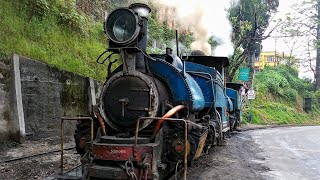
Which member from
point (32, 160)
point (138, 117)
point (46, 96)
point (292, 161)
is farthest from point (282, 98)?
point (138, 117)

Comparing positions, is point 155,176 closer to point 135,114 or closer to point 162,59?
point 135,114

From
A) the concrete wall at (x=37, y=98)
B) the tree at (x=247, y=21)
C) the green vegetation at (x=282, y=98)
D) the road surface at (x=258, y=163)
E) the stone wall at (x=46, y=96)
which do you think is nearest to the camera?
the road surface at (x=258, y=163)

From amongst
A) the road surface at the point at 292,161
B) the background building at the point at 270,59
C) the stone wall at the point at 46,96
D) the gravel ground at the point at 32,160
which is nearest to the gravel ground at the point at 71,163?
the gravel ground at the point at 32,160

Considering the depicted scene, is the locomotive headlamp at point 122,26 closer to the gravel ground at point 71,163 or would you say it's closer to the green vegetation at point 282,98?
the gravel ground at point 71,163

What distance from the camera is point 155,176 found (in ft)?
16.2

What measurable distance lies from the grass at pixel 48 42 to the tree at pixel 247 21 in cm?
1107

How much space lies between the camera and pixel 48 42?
11703 mm

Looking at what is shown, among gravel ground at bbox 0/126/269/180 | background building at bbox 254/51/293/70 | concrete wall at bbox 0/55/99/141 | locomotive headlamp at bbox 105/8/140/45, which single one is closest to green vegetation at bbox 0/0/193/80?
concrete wall at bbox 0/55/99/141

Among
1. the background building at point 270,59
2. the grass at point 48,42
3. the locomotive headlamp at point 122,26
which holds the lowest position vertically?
the locomotive headlamp at point 122,26

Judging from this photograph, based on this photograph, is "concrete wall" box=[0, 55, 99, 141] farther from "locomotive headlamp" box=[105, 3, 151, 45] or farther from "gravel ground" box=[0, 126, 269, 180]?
"locomotive headlamp" box=[105, 3, 151, 45]

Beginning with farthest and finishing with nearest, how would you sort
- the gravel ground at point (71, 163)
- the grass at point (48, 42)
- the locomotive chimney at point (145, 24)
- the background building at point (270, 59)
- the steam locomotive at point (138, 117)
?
1. the background building at point (270, 59)
2. the grass at point (48, 42)
3. the gravel ground at point (71, 163)
4. the locomotive chimney at point (145, 24)
5. the steam locomotive at point (138, 117)

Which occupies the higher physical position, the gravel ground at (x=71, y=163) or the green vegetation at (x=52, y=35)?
the green vegetation at (x=52, y=35)

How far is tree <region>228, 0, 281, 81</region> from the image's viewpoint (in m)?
22.5

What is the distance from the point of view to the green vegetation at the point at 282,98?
27.6m
